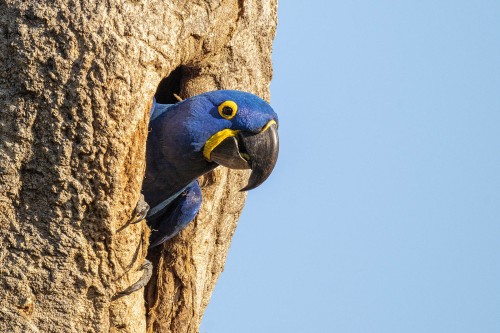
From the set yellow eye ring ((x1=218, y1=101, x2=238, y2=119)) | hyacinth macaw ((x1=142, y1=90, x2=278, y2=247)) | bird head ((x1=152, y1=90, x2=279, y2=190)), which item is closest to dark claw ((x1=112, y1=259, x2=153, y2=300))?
hyacinth macaw ((x1=142, y1=90, x2=278, y2=247))

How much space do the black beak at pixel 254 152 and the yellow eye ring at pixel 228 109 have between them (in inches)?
4.8

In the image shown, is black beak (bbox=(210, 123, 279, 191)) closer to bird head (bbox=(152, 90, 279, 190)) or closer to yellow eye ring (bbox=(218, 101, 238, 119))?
bird head (bbox=(152, 90, 279, 190))

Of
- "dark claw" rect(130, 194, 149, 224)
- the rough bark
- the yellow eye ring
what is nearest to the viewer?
the rough bark

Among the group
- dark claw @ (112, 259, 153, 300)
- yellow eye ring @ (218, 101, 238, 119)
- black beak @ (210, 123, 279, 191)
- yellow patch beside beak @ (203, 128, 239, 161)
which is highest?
yellow eye ring @ (218, 101, 238, 119)

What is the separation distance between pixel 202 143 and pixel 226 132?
0.53 feet

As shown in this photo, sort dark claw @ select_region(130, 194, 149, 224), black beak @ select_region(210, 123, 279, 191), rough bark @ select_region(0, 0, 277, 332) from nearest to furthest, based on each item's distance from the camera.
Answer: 1. rough bark @ select_region(0, 0, 277, 332)
2. dark claw @ select_region(130, 194, 149, 224)
3. black beak @ select_region(210, 123, 279, 191)

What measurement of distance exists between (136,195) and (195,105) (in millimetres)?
920

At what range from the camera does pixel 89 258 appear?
4.79 meters

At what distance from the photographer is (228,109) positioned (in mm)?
5547

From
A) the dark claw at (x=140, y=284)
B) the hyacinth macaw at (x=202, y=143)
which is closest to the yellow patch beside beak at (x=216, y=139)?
the hyacinth macaw at (x=202, y=143)

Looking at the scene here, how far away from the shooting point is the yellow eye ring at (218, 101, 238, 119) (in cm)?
553

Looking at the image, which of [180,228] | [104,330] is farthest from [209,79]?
[104,330]

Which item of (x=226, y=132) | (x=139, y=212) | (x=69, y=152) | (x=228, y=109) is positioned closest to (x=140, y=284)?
(x=139, y=212)

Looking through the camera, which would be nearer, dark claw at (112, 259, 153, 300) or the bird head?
dark claw at (112, 259, 153, 300)
